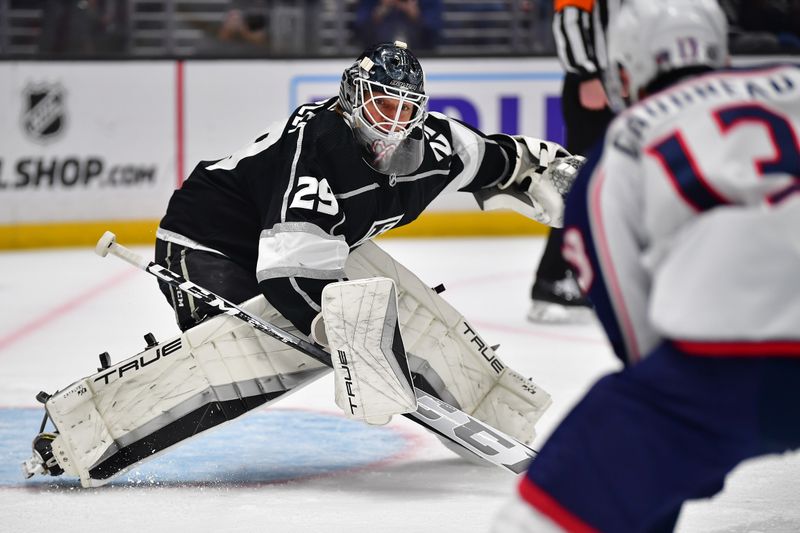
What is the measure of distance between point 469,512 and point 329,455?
0.52 metres

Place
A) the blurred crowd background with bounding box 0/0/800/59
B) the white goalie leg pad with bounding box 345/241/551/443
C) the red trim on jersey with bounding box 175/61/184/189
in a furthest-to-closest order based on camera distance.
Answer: the blurred crowd background with bounding box 0/0/800/59, the red trim on jersey with bounding box 175/61/184/189, the white goalie leg pad with bounding box 345/241/551/443

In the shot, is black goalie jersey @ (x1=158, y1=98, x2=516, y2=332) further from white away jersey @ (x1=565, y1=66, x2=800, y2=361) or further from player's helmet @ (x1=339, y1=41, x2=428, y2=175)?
white away jersey @ (x1=565, y1=66, x2=800, y2=361)

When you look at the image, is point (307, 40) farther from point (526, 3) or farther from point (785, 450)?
point (785, 450)

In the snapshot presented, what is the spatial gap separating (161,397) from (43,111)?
350 cm

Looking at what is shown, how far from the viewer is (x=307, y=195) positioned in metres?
2.61

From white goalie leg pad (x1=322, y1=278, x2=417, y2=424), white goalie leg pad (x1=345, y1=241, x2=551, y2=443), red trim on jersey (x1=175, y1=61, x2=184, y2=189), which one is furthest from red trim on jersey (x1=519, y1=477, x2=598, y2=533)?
red trim on jersey (x1=175, y1=61, x2=184, y2=189)

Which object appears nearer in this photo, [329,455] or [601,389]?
[601,389]

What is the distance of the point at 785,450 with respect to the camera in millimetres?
1497

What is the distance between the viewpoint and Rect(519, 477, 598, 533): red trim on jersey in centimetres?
141

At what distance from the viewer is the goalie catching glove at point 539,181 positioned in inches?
122

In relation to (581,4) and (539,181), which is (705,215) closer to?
(539,181)

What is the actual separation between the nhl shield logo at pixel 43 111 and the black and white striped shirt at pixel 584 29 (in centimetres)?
248

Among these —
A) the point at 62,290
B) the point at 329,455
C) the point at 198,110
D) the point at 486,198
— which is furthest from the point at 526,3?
the point at 329,455

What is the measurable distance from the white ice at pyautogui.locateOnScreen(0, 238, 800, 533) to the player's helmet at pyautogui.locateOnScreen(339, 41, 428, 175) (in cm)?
68
